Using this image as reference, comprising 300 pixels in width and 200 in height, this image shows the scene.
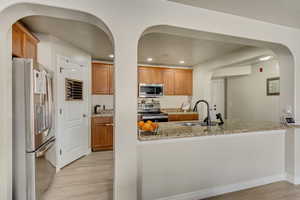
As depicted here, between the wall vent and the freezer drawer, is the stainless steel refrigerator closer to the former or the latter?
the freezer drawer

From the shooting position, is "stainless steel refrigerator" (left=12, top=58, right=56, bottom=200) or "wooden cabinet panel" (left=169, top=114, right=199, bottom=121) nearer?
"stainless steel refrigerator" (left=12, top=58, right=56, bottom=200)

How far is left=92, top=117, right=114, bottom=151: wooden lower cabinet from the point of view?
4117mm

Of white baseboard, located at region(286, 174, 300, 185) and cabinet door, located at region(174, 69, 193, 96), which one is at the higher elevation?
cabinet door, located at region(174, 69, 193, 96)

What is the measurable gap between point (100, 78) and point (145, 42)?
5.85 feet

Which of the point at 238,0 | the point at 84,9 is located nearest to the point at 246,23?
the point at 238,0

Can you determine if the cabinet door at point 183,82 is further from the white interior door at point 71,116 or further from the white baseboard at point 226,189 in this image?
the white baseboard at point 226,189

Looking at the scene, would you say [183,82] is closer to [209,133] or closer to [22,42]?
[209,133]

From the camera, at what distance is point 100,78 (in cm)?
443

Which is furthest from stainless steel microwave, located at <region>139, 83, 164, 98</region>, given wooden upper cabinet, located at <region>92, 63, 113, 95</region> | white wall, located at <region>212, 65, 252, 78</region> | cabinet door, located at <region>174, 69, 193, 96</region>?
white wall, located at <region>212, 65, 252, 78</region>

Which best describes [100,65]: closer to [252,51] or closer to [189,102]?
[189,102]

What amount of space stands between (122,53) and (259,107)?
187 inches

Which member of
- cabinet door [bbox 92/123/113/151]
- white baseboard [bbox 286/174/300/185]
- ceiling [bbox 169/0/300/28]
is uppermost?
ceiling [bbox 169/0/300/28]

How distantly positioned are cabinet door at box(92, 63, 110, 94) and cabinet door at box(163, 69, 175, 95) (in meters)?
1.72

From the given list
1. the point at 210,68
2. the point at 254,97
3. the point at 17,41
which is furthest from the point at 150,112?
the point at 17,41
